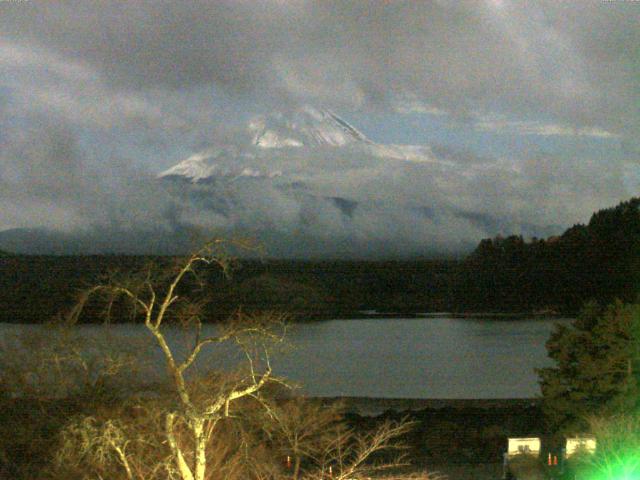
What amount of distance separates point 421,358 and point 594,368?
19332 mm

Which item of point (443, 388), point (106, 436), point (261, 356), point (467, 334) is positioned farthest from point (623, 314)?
point (467, 334)

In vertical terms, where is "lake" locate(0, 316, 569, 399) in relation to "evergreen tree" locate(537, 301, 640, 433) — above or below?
below

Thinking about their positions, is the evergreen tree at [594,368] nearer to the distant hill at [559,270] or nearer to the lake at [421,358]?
the lake at [421,358]

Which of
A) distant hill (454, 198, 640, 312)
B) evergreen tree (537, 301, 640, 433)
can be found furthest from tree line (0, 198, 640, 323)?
evergreen tree (537, 301, 640, 433)

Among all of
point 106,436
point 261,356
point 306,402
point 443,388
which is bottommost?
point 443,388

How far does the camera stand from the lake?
1008 inches

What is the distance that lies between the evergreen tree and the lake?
8390 mm

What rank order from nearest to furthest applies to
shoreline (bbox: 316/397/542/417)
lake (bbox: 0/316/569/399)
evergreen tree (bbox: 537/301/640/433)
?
evergreen tree (bbox: 537/301/640/433) → shoreline (bbox: 316/397/542/417) → lake (bbox: 0/316/569/399)

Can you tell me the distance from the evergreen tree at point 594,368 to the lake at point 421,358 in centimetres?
839

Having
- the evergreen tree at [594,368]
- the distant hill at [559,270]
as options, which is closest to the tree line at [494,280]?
the distant hill at [559,270]

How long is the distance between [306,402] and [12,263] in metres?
15.8

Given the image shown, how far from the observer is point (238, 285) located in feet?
89.8

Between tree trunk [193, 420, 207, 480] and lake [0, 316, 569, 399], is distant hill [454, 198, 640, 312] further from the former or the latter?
Result: tree trunk [193, 420, 207, 480]

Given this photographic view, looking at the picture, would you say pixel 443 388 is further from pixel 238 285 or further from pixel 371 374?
pixel 238 285
